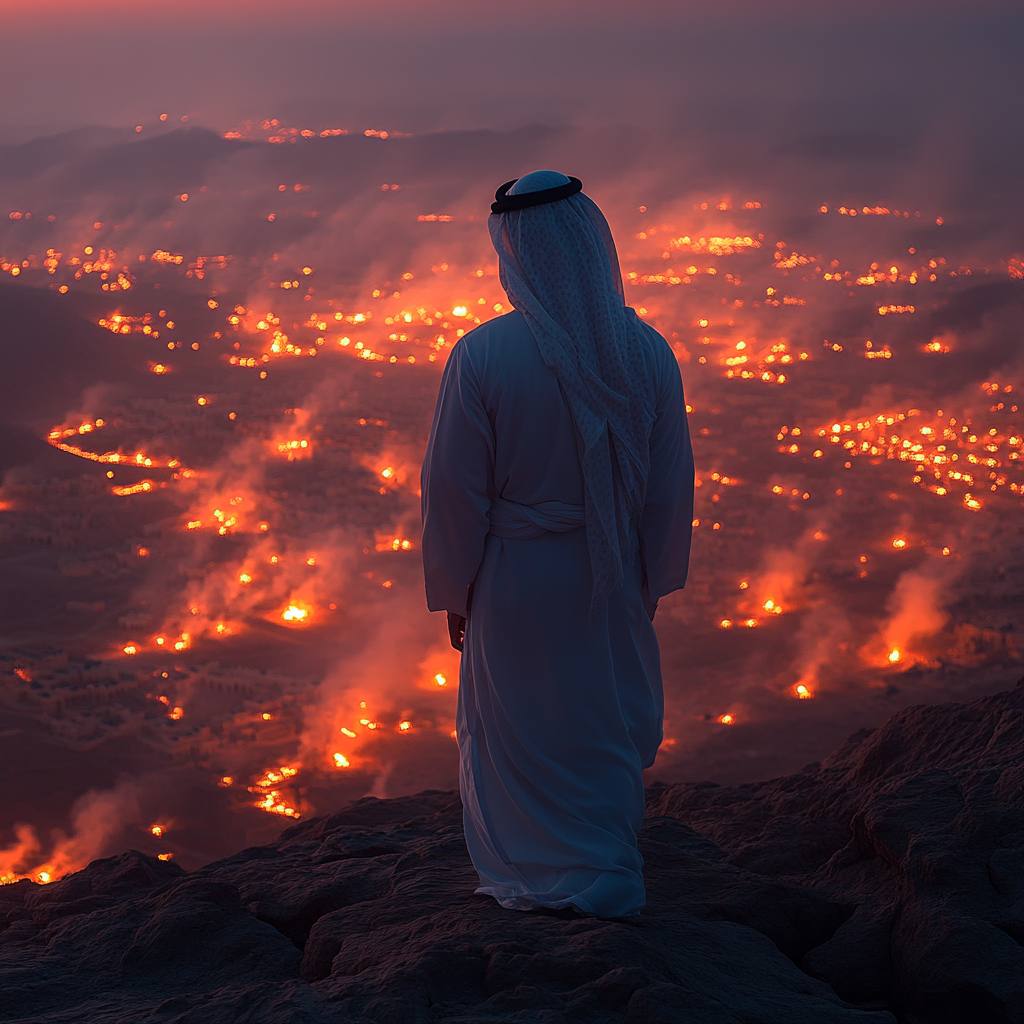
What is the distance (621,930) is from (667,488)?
1328mm

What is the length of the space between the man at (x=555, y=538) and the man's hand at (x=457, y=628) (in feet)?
0.19

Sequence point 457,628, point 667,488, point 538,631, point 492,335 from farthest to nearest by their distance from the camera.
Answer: point 457,628 → point 667,488 → point 538,631 → point 492,335

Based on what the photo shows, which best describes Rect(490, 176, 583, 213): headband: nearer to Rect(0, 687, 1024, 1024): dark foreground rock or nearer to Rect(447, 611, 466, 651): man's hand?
Rect(447, 611, 466, 651): man's hand

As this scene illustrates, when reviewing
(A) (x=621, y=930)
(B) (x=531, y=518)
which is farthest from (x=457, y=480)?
(A) (x=621, y=930)

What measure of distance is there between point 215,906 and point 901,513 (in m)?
26.1

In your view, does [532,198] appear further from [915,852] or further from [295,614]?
[295,614]

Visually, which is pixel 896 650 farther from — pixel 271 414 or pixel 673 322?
pixel 673 322

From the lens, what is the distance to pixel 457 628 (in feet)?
11.4

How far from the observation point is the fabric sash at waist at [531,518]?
3.19m

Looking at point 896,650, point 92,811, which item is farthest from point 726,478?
point 92,811

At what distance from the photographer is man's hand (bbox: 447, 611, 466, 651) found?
345 cm

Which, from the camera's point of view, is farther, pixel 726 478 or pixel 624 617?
pixel 726 478

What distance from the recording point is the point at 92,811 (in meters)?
13.5

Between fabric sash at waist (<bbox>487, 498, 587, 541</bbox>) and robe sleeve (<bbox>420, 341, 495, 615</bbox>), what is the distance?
5 cm
